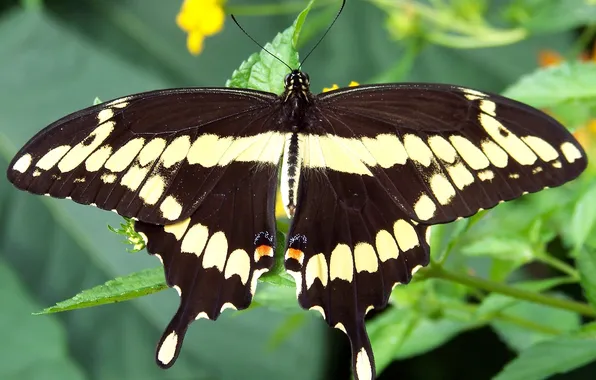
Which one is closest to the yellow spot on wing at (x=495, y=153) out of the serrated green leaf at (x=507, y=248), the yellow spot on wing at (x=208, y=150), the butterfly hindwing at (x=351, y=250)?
the butterfly hindwing at (x=351, y=250)

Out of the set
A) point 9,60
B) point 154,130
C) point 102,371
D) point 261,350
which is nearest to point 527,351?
point 154,130

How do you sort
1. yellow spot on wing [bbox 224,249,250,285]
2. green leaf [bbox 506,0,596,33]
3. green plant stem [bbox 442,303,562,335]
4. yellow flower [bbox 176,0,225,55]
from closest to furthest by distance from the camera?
yellow spot on wing [bbox 224,249,250,285], green plant stem [bbox 442,303,562,335], green leaf [bbox 506,0,596,33], yellow flower [bbox 176,0,225,55]

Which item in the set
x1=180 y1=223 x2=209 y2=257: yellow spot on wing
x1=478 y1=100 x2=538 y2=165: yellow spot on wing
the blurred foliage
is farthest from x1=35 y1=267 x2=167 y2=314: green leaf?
x1=478 y1=100 x2=538 y2=165: yellow spot on wing

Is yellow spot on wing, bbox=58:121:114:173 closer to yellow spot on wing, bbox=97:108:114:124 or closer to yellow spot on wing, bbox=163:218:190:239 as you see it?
yellow spot on wing, bbox=97:108:114:124

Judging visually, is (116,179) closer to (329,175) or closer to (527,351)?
(329,175)

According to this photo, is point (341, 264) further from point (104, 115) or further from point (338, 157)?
point (104, 115)

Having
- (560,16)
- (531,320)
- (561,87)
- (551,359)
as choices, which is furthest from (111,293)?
(560,16)
